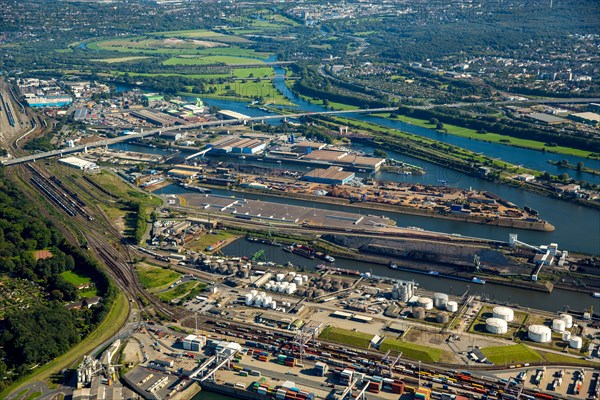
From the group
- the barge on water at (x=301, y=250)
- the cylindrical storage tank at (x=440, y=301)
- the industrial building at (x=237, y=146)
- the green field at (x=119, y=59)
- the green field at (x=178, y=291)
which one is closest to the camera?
the cylindrical storage tank at (x=440, y=301)

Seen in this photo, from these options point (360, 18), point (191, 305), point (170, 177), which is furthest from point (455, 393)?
point (360, 18)

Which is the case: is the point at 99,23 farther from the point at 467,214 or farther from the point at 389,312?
the point at 389,312

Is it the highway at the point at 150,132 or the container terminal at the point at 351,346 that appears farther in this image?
the highway at the point at 150,132

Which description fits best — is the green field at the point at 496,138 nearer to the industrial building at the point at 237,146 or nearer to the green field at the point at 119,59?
the industrial building at the point at 237,146

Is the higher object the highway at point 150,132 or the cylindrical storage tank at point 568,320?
the cylindrical storage tank at point 568,320

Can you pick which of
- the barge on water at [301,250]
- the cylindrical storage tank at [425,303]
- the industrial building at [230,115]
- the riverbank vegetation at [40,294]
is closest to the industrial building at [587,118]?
the industrial building at [230,115]
